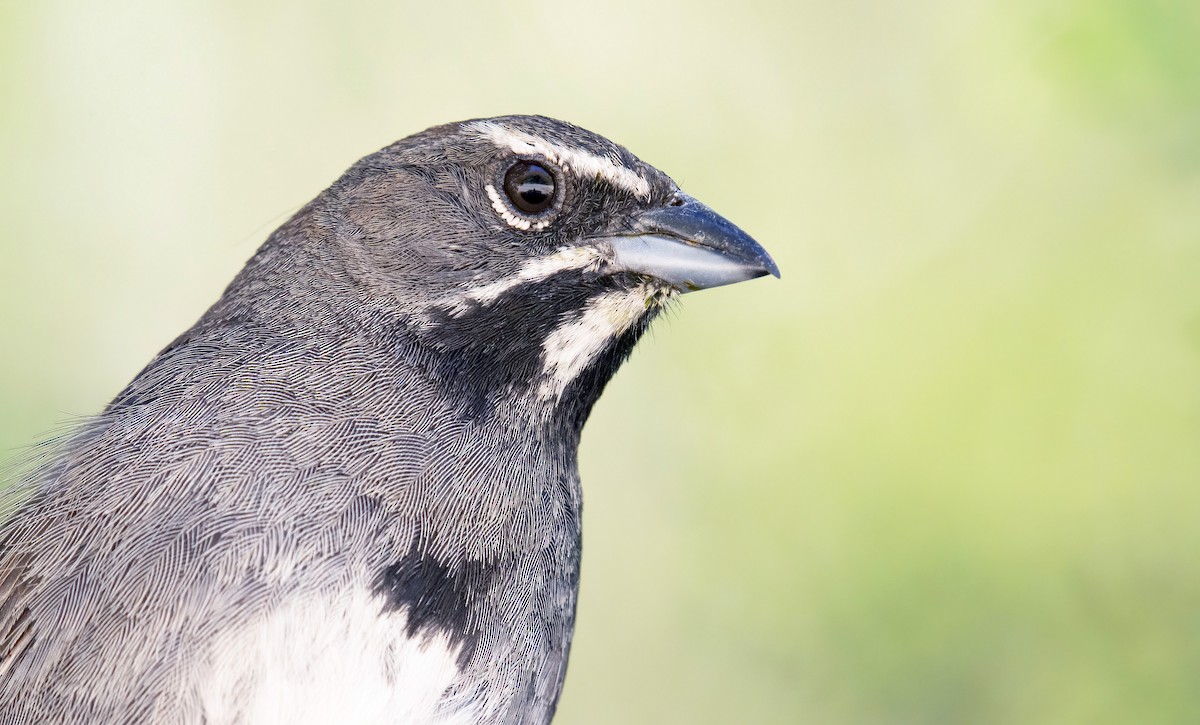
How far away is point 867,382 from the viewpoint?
714 centimetres

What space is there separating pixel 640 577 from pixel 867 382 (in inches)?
66.5

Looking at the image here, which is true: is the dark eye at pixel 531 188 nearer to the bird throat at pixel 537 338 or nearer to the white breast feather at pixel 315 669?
the bird throat at pixel 537 338

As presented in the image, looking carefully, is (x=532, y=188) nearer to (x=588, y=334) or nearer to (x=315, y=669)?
(x=588, y=334)

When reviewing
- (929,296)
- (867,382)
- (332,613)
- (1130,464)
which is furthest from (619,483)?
(332,613)

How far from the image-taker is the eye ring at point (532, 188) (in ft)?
Result: 12.4

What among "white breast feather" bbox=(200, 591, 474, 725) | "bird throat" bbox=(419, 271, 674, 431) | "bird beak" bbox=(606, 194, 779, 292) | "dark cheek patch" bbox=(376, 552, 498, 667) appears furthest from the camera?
"bird beak" bbox=(606, 194, 779, 292)

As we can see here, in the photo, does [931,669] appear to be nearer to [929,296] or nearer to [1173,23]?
[929,296]

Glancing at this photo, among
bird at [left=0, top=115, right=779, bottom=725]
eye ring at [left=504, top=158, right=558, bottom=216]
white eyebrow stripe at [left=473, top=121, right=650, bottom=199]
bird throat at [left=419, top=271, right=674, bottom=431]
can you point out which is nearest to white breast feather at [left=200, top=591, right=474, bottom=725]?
bird at [left=0, top=115, right=779, bottom=725]

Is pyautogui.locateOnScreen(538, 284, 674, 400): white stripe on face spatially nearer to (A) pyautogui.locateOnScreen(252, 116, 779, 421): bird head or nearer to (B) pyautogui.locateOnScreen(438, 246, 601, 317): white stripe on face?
(A) pyautogui.locateOnScreen(252, 116, 779, 421): bird head

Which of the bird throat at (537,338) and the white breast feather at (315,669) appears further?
the bird throat at (537,338)

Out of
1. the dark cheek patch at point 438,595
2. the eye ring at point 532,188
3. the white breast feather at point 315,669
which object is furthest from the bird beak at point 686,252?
the white breast feather at point 315,669

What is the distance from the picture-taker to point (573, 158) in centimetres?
375

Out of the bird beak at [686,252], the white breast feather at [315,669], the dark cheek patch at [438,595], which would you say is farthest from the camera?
the bird beak at [686,252]

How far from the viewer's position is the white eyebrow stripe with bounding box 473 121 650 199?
3752 millimetres
